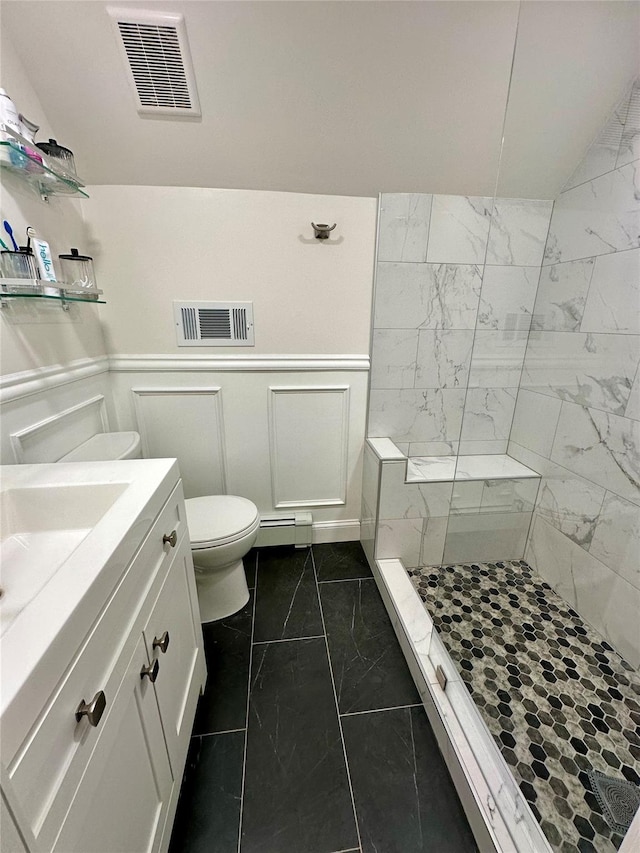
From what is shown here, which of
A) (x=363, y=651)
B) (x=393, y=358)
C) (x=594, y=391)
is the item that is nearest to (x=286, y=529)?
(x=363, y=651)

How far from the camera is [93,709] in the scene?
51 centimetres

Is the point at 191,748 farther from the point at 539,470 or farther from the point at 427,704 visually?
the point at 539,470

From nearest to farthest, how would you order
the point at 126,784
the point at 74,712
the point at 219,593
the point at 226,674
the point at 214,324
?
the point at 74,712
the point at 126,784
the point at 226,674
the point at 219,593
the point at 214,324

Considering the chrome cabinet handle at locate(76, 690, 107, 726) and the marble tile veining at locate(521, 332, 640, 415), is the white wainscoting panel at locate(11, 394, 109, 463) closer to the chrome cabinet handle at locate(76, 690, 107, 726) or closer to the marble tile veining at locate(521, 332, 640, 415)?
the chrome cabinet handle at locate(76, 690, 107, 726)

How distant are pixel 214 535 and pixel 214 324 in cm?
95

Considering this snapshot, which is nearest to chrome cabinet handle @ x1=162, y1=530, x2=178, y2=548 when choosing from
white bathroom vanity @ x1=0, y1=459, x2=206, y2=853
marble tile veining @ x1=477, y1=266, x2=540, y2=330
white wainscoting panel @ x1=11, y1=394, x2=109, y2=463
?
white bathroom vanity @ x1=0, y1=459, x2=206, y2=853

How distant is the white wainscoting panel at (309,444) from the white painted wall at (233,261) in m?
0.26

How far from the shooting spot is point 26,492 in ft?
2.70

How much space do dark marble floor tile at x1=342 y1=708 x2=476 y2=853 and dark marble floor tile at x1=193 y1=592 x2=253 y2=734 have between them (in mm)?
372

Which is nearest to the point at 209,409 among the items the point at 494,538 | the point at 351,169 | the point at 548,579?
the point at 351,169

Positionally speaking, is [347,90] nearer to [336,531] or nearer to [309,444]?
[309,444]

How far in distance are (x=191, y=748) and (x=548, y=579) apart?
1.64m

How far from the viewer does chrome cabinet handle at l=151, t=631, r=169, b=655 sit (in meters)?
0.78

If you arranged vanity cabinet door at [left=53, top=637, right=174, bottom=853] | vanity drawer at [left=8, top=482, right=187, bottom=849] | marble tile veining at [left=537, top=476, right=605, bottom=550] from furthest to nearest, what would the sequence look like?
marble tile veining at [left=537, top=476, right=605, bottom=550] → vanity cabinet door at [left=53, top=637, right=174, bottom=853] → vanity drawer at [left=8, top=482, right=187, bottom=849]
